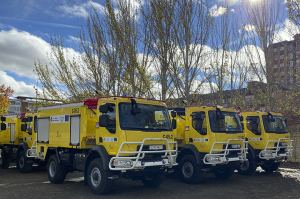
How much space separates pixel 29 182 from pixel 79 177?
2065 millimetres

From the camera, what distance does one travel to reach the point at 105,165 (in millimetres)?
9328

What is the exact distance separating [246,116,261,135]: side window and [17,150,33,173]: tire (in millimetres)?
9399

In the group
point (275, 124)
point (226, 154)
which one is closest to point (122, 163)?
point (226, 154)

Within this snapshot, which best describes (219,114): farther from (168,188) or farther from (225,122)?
(168,188)

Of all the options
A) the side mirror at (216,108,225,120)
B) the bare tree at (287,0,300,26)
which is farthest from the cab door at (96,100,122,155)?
the bare tree at (287,0,300,26)

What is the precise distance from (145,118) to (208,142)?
3023mm

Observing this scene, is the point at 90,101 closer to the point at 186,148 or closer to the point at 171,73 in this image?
the point at 186,148

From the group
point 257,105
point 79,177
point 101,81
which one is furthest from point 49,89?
point 257,105

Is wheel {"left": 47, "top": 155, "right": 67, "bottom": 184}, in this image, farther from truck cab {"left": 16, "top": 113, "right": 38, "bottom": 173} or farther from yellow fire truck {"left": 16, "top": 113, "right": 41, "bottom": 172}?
yellow fire truck {"left": 16, "top": 113, "right": 41, "bottom": 172}

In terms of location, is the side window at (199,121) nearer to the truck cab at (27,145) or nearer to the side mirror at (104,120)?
the side mirror at (104,120)

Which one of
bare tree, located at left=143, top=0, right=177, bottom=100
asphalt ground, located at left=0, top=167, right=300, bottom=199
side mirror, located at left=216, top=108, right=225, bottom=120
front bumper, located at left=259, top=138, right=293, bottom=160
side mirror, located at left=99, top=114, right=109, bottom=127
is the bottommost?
asphalt ground, located at left=0, top=167, right=300, bottom=199

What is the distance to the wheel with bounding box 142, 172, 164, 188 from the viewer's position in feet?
35.8

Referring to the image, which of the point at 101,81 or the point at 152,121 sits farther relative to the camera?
the point at 101,81

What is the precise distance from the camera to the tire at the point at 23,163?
1502 cm
